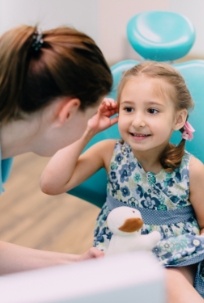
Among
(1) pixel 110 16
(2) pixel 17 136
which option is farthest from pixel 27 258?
(1) pixel 110 16

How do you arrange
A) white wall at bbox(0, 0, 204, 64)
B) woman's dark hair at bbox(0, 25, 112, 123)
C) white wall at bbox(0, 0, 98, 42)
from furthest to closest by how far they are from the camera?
white wall at bbox(0, 0, 204, 64) < white wall at bbox(0, 0, 98, 42) < woman's dark hair at bbox(0, 25, 112, 123)

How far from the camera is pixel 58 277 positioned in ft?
0.85

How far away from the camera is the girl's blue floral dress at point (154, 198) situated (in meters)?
1.17

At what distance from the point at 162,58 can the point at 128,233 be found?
140 cm

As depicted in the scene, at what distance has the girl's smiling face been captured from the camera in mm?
1121

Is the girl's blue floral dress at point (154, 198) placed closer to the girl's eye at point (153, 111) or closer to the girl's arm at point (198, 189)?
the girl's arm at point (198, 189)

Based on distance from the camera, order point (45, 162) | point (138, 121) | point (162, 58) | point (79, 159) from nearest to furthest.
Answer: point (138, 121), point (79, 159), point (162, 58), point (45, 162)

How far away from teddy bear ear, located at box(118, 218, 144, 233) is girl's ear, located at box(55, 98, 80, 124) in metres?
0.29

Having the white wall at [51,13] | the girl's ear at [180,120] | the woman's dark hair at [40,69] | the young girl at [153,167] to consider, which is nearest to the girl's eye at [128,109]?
the young girl at [153,167]

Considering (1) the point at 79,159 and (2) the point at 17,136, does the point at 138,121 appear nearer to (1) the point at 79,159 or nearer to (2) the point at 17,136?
(1) the point at 79,159

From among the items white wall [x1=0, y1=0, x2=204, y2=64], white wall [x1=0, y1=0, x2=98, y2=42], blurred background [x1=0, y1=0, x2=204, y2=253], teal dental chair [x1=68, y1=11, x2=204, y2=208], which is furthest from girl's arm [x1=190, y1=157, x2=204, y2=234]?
white wall [x1=0, y1=0, x2=204, y2=64]

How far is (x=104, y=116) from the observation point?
1247 millimetres

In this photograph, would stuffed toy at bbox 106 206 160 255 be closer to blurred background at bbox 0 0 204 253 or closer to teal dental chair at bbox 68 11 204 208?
teal dental chair at bbox 68 11 204 208

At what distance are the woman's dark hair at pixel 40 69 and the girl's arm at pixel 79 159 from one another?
0.42m
